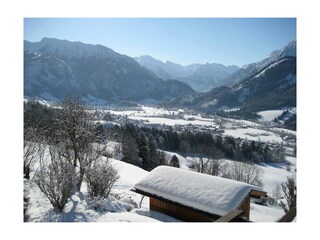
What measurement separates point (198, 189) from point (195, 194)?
0.74 feet

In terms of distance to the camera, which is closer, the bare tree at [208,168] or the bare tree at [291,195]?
the bare tree at [291,195]

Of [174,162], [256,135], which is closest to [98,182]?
[174,162]

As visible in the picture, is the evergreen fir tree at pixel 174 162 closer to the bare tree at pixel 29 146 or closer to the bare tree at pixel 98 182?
the bare tree at pixel 29 146

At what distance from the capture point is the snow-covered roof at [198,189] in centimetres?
848

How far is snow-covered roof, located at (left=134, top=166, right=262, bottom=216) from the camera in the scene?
8484 millimetres

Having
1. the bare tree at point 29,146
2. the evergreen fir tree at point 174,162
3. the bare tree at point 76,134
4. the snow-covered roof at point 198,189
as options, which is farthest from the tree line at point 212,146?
the snow-covered roof at point 198,189

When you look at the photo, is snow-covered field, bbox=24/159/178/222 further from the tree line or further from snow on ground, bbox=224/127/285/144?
the tree line

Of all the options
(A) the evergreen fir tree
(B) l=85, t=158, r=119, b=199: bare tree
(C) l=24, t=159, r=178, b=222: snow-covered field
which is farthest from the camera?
(A) the evergreen fir tree

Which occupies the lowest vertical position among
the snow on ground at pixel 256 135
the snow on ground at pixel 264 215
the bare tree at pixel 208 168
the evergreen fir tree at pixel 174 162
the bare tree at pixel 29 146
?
the evergreen fir tree at pixel 174 162

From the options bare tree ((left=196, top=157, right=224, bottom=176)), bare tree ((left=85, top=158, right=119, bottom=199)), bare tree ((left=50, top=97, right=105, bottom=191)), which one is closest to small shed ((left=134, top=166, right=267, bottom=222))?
bare tree ((left=85, top=158, right=119, bottom=199))

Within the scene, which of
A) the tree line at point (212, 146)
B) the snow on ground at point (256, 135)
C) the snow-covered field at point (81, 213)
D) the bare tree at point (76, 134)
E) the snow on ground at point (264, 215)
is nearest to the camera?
the snow-covered field at point (81, 213)

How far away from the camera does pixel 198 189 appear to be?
9.16 meters

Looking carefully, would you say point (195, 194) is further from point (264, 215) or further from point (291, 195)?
point (291, 195)
